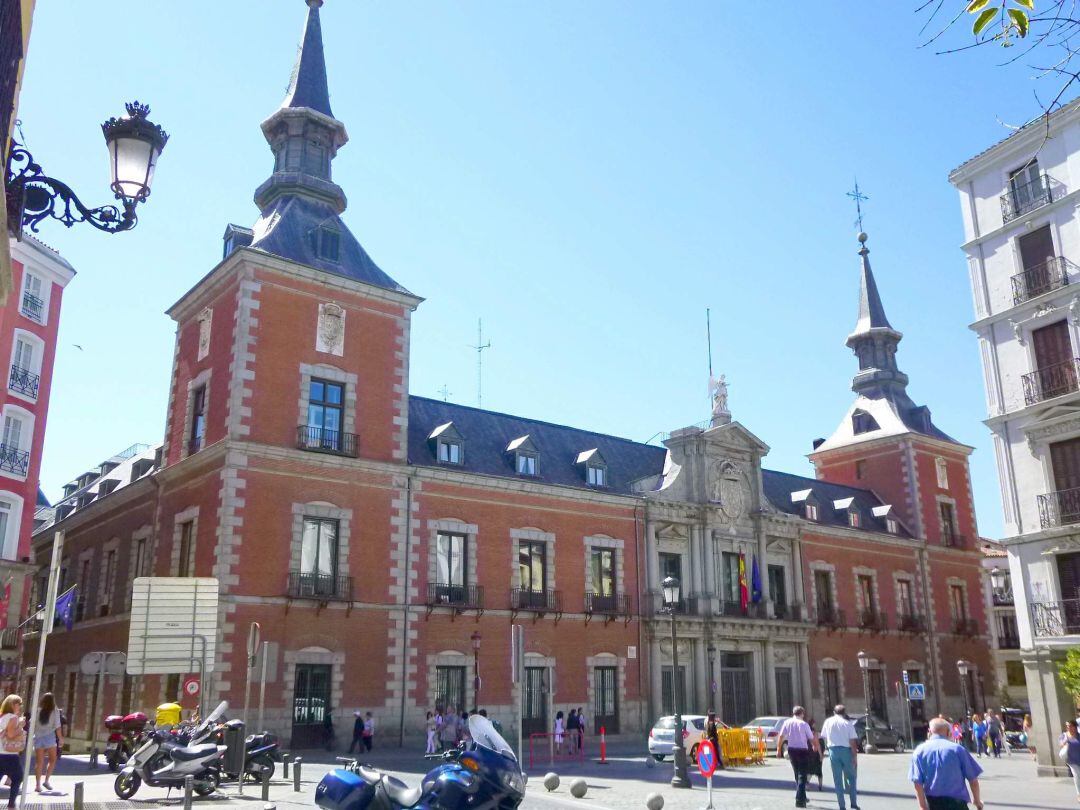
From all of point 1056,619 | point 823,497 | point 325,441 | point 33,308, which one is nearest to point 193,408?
point 325,441

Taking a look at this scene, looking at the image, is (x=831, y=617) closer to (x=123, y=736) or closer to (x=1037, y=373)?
(x=1037, y=373)

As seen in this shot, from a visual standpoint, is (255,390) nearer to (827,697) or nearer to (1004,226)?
(1004,226)

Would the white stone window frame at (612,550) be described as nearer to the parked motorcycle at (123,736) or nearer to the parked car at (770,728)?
the parked car at (770,728)

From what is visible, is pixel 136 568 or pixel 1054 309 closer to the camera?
pixel 1054 309

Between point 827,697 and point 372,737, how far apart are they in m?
21.9

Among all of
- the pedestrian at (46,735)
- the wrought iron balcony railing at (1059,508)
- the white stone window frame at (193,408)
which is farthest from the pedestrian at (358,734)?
the wrought iron balcony railing at (1059,508)

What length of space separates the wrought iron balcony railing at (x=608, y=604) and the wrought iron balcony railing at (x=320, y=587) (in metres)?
9.28

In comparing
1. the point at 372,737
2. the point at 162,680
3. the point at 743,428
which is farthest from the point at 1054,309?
the point at 162,680

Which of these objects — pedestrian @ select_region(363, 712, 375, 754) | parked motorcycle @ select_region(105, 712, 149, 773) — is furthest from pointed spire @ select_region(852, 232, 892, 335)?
parked motorcycle @ select_region(105, 712, 149, 773)

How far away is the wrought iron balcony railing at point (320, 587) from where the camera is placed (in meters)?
26.2

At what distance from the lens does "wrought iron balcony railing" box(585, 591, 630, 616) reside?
33.0 meters

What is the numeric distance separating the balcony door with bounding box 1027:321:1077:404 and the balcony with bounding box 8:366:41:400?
30.4 metres

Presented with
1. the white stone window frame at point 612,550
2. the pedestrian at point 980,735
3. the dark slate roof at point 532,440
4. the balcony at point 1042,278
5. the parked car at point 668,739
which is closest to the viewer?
the balcony at point 1042,278

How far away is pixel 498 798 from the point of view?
9.52 m
